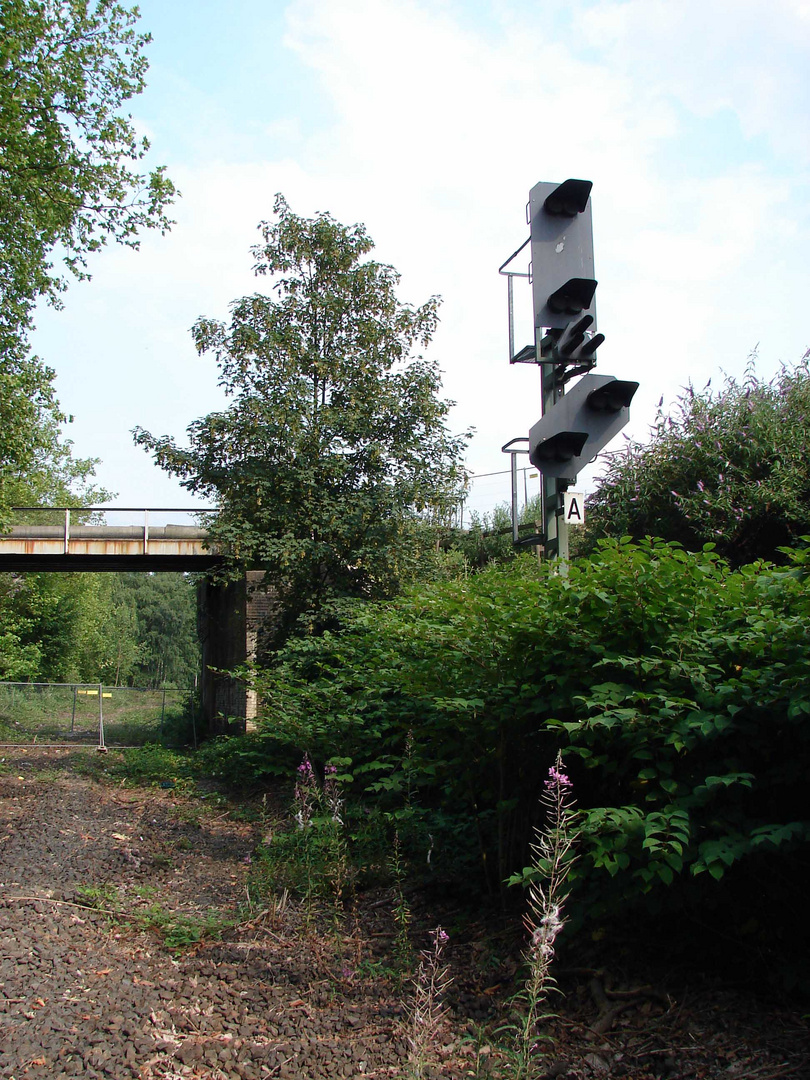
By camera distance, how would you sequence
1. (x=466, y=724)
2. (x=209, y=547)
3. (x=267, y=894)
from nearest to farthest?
(x=466, y=724) < (x=267, y=894) < (x=209, y=547)

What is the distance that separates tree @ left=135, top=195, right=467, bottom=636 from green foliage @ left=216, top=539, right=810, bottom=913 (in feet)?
22.4

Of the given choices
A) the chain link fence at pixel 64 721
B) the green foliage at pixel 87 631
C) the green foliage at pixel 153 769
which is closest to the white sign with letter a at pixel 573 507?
the green foliage at pixel 153 769

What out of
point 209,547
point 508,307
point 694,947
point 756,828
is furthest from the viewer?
point 209,547

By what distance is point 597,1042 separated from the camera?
328 centimetres

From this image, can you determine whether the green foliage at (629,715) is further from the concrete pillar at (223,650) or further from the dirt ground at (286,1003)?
the concrete pillar at (223,650)

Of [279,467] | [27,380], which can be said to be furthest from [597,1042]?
[27,380]

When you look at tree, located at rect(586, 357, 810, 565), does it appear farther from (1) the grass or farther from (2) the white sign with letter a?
(1) the grass

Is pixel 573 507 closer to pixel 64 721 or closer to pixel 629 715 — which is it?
pixel 629 715

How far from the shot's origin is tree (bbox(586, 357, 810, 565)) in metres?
11.3

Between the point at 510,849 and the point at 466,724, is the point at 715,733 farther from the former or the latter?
the point at 510,849

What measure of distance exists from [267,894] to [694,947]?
2641mm

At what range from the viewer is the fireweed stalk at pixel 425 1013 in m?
2.54

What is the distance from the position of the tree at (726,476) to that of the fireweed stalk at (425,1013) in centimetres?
842

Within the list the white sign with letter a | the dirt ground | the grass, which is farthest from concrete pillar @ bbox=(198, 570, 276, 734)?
the white sign with letter a
